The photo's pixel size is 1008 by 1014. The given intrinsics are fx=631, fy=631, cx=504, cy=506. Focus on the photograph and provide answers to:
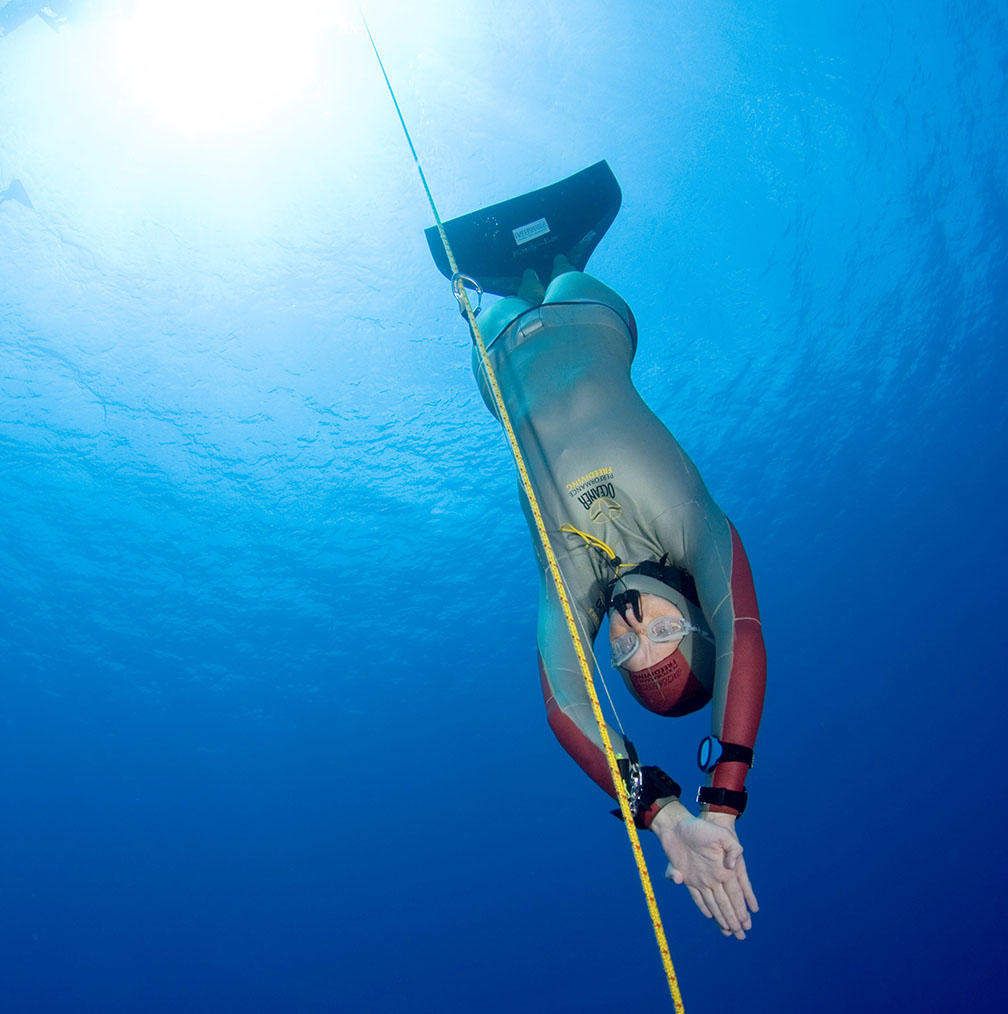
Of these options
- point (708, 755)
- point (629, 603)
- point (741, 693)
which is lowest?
point (708, 755)

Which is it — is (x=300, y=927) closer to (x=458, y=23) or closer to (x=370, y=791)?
(x=370, y=791)

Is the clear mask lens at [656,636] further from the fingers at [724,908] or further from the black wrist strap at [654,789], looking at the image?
the fingers at [724,908]

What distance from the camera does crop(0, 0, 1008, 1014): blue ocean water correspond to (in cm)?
1105

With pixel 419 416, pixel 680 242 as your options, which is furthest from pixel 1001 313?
pixel 419 416

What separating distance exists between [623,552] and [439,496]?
15.2 m

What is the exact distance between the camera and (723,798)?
2605mm

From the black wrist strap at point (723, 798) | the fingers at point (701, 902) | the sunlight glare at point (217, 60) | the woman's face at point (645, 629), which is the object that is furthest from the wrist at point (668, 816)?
the sunlight glare at point (217, 60)

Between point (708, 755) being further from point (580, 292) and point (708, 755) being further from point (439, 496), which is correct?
point (439, 496)

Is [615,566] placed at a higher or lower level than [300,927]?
lower

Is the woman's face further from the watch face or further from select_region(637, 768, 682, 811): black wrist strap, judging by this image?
select_region(637, 768, 682, 811): black wrist strap

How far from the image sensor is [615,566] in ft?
12.2

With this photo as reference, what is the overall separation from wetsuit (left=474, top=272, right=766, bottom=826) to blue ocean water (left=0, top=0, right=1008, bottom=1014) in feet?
25.9

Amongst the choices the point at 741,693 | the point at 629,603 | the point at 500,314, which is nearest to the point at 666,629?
the point at 629,603

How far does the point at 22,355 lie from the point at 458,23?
1096cm
